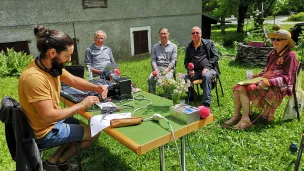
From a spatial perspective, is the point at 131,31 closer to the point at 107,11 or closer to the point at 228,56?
the point at 107,11

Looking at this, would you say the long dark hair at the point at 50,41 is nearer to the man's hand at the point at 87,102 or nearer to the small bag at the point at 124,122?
the man's hand at the point at 87,102

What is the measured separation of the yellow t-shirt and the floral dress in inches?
111

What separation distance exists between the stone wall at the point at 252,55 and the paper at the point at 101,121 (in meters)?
6.81

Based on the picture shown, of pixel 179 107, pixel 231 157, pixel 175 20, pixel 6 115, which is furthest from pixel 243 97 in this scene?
pixel 175 20

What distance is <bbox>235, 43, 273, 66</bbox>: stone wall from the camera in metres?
8.05

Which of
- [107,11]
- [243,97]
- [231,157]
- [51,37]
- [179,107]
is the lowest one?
[231,157]

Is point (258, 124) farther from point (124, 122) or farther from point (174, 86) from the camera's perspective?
point (124, 122)

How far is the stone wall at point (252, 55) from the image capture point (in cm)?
805

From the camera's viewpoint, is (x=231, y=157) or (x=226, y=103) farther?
(x=226, y=103)

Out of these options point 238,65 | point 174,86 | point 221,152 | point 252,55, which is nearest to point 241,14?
point 238,65

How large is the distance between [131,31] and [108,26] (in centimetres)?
109

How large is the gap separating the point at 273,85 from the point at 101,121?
105 inches

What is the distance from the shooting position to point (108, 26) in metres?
10.3

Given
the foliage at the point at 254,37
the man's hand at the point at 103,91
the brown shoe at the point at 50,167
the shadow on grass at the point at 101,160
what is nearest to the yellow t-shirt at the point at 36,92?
the brown shoe at the point at 50,167
